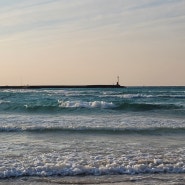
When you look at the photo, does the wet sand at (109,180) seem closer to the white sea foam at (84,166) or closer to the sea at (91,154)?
the sea at (91,154)

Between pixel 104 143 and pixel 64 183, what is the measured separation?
519 centimetres

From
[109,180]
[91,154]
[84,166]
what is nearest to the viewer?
[109,180]

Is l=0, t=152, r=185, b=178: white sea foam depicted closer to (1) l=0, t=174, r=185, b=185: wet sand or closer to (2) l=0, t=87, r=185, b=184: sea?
(2) l=0, t=87, r=185, b=184: sea

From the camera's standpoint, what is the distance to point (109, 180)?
8523 millimetres

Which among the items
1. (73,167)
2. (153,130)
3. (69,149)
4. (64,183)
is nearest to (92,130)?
(153,130)

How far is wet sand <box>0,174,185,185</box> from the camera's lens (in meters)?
8.29

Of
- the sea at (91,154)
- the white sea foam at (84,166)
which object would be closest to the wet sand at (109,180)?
the sea at (91,154)

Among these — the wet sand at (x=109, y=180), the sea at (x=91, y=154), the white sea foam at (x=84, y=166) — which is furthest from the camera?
the white sea foam at (x=84, y=166)

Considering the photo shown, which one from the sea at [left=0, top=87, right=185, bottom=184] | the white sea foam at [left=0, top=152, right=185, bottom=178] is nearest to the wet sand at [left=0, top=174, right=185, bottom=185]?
the sea at [left=0, top=87, right=185, bottom=184]

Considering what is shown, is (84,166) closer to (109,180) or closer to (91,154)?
(109,180)

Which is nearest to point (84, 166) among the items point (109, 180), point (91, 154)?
point (109, 180)

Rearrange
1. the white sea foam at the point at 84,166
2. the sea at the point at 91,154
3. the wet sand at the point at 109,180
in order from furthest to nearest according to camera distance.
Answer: the white sea foam at the point at 84,166
the sea at the point at 91,154
the wet sand at the point at 109,180

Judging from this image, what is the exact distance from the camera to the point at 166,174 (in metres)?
9.08

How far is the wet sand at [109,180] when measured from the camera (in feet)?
27.2
